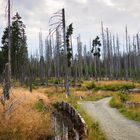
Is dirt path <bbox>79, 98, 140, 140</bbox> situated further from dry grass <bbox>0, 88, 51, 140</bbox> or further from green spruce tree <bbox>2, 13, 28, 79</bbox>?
green spruce tree <bbox>2, 13, 28, 79</bbox>

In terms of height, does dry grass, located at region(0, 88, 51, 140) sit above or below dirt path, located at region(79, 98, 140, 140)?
above

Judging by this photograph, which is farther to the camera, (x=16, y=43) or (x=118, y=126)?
(x=16, y=43)

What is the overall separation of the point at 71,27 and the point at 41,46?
4220cm

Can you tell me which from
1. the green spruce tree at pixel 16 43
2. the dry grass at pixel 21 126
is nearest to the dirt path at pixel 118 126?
the dry grass at pixel 21 126

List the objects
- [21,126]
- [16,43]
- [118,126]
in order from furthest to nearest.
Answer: [16,43]
[118,126]
[21,126]

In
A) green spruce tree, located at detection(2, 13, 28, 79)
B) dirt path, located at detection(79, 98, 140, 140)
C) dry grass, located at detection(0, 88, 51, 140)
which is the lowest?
dirt path, located at detection(79, 98, 140, 140)

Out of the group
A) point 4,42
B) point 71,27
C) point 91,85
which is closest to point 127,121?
point 91,85

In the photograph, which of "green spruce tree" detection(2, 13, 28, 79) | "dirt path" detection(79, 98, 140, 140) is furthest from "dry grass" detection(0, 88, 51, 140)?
"green spruce tree" detection(2, 13, 28, 79)

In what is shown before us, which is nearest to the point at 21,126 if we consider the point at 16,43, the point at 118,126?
the point at 118,126

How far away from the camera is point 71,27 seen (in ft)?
222

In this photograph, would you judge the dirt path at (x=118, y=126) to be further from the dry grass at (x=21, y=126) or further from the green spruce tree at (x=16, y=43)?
the green spruce tree at (x=16, y=43)

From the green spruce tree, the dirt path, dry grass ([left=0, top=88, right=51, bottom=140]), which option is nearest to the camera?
dry grass ([left=0, top=88, right=51, bottom=140])

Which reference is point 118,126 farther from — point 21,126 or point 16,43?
point 16,43

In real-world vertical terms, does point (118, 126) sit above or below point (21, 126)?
below
